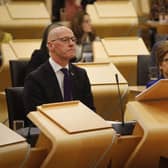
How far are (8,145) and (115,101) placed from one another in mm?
2723

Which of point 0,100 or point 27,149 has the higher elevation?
point 27,149

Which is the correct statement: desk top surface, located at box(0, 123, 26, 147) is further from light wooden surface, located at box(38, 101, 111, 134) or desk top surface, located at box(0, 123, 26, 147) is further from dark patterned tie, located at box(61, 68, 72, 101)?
dark patterned tie, located at box(61, 68, 72, 101)

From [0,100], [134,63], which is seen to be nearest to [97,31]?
[134,63]

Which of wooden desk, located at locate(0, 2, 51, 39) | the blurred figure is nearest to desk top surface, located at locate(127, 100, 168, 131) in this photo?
wooden desk, located at locate(0, 2, 51, 39)

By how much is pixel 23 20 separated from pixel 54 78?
16.6 feet

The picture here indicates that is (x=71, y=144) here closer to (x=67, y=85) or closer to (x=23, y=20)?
(x=67, y=85)

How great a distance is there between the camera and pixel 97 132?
2891 mm

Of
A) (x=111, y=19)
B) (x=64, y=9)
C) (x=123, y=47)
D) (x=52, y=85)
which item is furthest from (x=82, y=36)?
(x=64, y=9)

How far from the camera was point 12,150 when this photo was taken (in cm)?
270

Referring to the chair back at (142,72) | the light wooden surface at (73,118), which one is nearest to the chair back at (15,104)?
the light wooden surface at (73,118)

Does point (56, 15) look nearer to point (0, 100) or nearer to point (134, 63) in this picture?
point (134, 63)

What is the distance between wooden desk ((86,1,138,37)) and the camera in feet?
30.1

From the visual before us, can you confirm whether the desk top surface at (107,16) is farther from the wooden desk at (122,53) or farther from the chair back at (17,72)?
the chair back at (17,72)

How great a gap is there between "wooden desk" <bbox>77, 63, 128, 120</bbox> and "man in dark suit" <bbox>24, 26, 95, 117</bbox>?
43.7 inches
